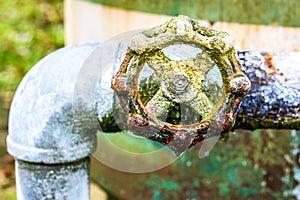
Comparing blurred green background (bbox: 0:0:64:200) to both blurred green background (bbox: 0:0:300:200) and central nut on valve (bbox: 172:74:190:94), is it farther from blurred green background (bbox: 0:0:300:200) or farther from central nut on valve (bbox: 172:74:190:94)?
central nut on valve (bbox: 172:74:190:94)

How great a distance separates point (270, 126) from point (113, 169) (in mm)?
1120

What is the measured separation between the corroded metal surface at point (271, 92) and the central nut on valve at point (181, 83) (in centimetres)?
17

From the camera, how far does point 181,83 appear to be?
0.99 m

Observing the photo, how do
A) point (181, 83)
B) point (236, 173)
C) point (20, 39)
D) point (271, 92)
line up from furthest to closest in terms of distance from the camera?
point (20, 39), point (236, 173), point (271, 92), point (181, 83)

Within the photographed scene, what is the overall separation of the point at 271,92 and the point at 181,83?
10.8 inches

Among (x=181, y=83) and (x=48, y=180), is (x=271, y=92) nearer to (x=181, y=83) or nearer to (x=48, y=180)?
(x=181, y=83)

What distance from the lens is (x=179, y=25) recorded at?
0.98 m

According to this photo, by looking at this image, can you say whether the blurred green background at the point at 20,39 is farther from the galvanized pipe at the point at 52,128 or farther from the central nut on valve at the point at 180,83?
the central nut on valve at the point at 180,83

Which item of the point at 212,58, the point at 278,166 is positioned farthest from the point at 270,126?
the point at 278,166

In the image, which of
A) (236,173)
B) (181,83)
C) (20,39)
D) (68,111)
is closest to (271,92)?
(181,83)

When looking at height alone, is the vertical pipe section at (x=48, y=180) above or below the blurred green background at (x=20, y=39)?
above

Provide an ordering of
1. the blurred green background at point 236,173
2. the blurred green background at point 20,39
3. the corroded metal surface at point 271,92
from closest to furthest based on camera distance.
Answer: the corroded metal surface at point 271,92
the blurred green background at point 236,173
the blurred green background at point 20,39

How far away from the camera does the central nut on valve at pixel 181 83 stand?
0.98m

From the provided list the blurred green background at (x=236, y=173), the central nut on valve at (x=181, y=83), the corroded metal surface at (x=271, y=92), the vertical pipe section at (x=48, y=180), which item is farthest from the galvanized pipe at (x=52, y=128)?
the blurred green background at (x=236, y=173)
